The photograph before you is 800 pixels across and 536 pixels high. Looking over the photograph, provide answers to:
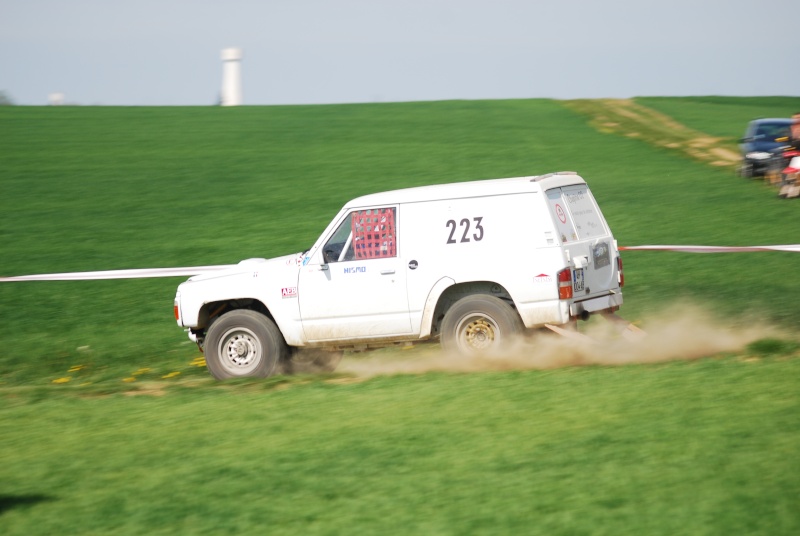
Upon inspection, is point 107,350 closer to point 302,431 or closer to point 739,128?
point 302,431

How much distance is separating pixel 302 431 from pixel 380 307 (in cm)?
278

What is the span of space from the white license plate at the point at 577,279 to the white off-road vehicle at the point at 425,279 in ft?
0.06

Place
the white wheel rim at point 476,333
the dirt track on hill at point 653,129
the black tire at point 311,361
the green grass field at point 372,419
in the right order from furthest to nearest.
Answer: the dirt track on hill at point 653,129 < the black tire at point 311,361 < the white wheel rim at point 476,333 < the green grass field at point 372,419

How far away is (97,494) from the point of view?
6621 millimetres

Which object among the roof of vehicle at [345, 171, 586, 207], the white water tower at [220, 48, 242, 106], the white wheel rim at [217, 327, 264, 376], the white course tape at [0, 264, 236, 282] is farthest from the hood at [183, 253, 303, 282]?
the white water tower at [220, 48, 242, 106]

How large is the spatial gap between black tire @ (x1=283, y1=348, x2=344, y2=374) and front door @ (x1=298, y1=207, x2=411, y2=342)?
1.87 ft

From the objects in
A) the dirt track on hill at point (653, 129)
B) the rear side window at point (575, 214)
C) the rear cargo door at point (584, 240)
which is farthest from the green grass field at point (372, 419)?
the dirt track on hill at point (653, 129)

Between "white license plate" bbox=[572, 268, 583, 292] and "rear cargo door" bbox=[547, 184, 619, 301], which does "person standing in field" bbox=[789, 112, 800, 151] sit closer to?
"rear cargo door" bbox=[547, 184, 619, 301]

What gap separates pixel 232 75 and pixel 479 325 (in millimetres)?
→ 46512

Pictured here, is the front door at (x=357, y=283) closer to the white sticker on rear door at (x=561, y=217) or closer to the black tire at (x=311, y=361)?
the black tire at (x=311, y=361)

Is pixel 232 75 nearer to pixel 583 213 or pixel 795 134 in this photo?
pixel 795 134

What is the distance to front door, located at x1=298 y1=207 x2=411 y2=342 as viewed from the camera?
10.4 meters

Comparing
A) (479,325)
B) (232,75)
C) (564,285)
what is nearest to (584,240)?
(564,285)

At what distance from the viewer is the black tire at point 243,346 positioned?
35.5 ft
